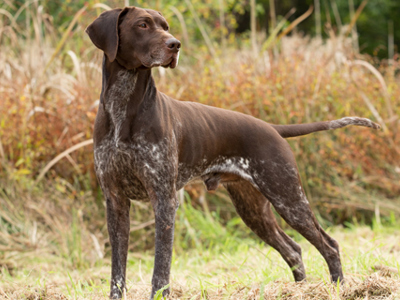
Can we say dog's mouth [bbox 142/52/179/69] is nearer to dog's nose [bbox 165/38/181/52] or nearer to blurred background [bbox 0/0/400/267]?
dog's nose [bbox 165/38/181/52]

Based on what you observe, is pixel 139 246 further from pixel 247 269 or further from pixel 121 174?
pixel 121 174

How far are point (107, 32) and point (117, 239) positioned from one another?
1.25 metres

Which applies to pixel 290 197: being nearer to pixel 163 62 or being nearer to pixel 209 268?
pixel 163 62

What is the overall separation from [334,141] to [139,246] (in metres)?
A: 2.78

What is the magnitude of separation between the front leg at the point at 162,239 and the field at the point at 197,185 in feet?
2.83

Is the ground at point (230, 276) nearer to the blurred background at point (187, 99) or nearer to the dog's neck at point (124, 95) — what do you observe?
the blurred background at point (187, 99)

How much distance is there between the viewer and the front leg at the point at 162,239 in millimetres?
2842

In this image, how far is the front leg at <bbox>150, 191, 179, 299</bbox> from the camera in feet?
9.32

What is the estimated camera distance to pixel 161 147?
9.35 ft

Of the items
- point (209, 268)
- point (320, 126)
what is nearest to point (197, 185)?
point (209, 268)

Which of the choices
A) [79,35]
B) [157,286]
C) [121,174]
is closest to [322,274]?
[157,286]

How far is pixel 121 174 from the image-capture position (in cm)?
289

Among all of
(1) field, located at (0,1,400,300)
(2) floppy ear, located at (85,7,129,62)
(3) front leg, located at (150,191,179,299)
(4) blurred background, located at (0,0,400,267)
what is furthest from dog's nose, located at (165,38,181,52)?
(4) blurred background, located at (0,0,400,267)

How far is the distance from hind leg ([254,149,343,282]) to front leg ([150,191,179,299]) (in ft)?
2.39
